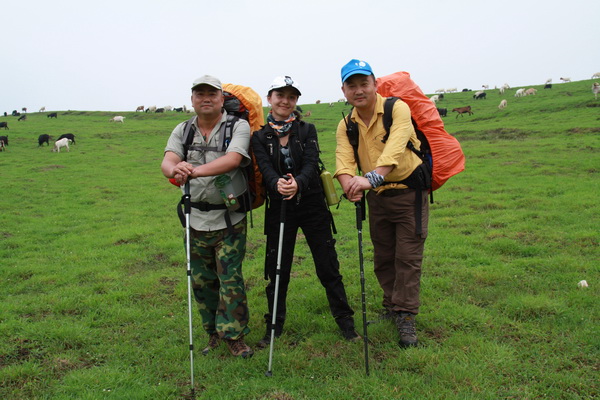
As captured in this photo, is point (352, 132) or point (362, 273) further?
point (352, 132)

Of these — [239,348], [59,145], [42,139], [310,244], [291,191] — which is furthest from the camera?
[42,139]

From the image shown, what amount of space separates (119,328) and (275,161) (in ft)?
11.3

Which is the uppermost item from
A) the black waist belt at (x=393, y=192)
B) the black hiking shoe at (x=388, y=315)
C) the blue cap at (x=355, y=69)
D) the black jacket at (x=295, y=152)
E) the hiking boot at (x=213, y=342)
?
the blue cap at (x=355, y=69)

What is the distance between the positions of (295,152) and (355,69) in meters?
1.18

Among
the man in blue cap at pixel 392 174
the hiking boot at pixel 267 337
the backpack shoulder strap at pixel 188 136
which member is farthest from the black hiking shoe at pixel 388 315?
the backpack shoulder strap at pixel 188 136

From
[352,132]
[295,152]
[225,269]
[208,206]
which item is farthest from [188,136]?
[352,132]

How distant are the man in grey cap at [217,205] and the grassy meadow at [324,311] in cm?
51

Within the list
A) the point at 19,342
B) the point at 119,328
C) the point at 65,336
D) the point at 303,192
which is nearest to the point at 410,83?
the point at 303,192

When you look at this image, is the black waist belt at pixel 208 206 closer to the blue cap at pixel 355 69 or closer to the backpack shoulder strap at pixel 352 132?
the backpack shoulder strap at pixel 352 132

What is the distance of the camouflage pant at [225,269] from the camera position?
5.15 m

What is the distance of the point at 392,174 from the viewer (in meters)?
5.18

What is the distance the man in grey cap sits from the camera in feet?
16.5

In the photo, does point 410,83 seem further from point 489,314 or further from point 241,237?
point 489,314

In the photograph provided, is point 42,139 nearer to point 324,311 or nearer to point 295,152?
point 324,311
